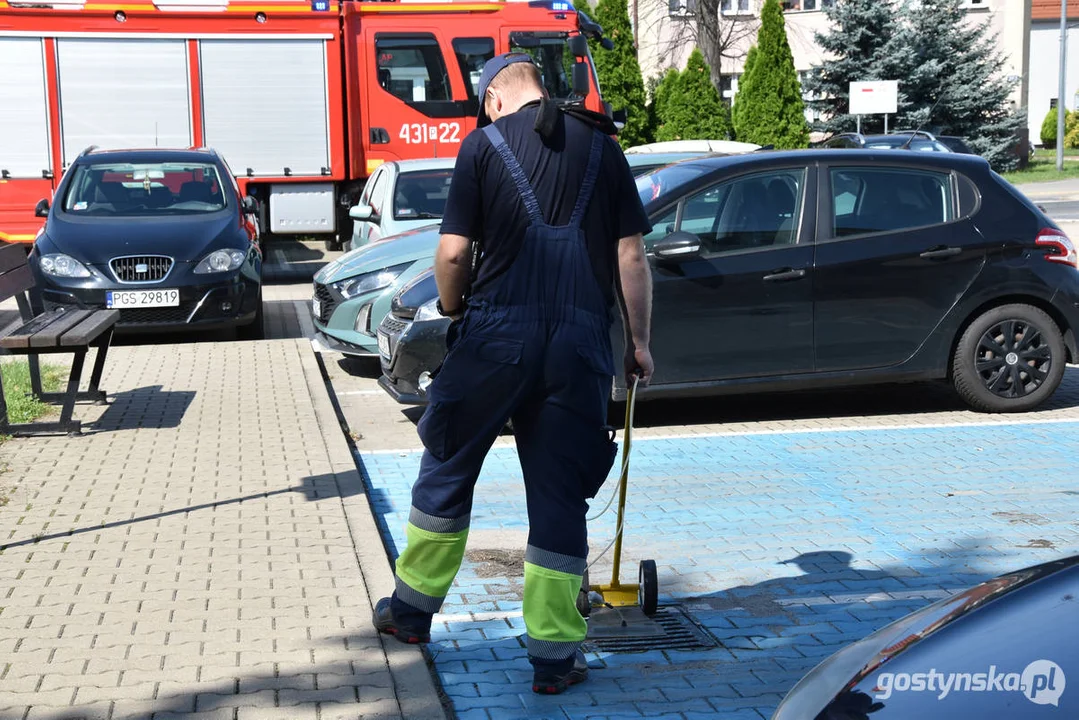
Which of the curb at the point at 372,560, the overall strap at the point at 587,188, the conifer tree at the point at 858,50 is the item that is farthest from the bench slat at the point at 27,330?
the conifer tree at the point at 858,50

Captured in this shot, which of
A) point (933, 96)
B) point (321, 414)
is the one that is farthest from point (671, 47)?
point (321, 414)

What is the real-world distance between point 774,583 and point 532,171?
7.22 feet

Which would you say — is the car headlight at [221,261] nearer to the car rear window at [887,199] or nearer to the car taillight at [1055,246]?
the car rear window at [887,199]

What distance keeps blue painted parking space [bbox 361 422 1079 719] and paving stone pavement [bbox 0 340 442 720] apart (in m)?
0.33

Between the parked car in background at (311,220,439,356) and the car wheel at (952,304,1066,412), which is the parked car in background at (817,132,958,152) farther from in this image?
the car wheel at (952,304,1066,412)

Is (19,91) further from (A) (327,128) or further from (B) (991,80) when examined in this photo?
(B) (991,80)

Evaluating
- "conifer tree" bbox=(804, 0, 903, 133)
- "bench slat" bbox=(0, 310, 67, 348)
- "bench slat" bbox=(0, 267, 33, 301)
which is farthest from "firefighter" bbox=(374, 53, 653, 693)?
"conifer tree" bbox=(804, 0, 903, 133)

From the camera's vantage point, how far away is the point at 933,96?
39.5m

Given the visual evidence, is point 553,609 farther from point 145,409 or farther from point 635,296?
point 145,409

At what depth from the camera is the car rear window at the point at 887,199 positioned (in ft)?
28.4

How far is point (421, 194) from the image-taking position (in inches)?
507

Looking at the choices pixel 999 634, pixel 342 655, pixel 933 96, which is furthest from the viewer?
pixel 933 96

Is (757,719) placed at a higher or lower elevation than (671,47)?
lower

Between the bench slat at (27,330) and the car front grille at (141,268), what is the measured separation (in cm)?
267
